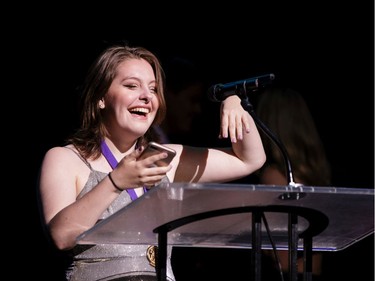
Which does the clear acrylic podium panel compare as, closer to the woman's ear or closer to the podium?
the podium

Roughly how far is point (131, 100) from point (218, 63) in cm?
187

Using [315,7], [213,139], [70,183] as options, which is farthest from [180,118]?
[70,183]

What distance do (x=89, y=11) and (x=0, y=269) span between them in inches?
53.8

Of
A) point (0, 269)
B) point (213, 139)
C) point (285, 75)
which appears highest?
point (285, 75)

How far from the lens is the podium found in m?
1.88

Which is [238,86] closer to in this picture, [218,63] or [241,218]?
[241,218]

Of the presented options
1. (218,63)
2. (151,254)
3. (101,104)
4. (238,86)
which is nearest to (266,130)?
(238,86)

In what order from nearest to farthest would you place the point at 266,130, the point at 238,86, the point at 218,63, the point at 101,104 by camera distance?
the point at 266,130 → the point at 238,86 → the point at 101,104 → the point at 218,63

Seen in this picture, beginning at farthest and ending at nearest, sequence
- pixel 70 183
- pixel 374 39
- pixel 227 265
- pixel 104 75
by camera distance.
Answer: pixel 374 39
pixel 227 265
pixel 104 75
pixel 70 183

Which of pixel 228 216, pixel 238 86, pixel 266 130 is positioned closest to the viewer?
pixel 228 216

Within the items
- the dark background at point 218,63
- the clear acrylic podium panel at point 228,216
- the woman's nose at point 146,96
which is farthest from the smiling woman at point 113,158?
the dark background at point 218,63

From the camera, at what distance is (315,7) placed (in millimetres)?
4523

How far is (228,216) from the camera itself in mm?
2053

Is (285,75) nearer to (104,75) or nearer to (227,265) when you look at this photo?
(227,265)
